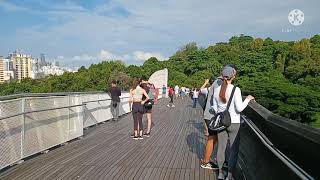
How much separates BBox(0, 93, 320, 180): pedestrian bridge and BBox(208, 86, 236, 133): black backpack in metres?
0.36

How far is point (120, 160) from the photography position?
9.15 meters

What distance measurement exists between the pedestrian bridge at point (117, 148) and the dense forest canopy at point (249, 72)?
209ft

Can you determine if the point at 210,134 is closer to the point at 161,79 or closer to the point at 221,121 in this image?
the point at 221,121

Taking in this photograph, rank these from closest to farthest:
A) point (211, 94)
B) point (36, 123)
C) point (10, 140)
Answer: point (211, 94), point (10, 140), point (36, 123)

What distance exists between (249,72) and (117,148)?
10693 centimetres

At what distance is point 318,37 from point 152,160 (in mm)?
129496

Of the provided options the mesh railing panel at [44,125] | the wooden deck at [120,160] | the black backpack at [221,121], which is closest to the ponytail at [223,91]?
the black backpack at [221,121]

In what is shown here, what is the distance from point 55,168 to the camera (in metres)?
8.20

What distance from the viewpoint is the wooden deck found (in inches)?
299

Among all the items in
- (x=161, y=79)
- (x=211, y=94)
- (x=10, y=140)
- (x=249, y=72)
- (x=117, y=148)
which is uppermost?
(x=249, y=72)

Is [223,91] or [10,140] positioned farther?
[10,140]

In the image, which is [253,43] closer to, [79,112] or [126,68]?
[126,68]

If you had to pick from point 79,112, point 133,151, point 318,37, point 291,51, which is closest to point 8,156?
Result: point 133,151

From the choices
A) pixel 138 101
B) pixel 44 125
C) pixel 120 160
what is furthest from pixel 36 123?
pixel 138 101
